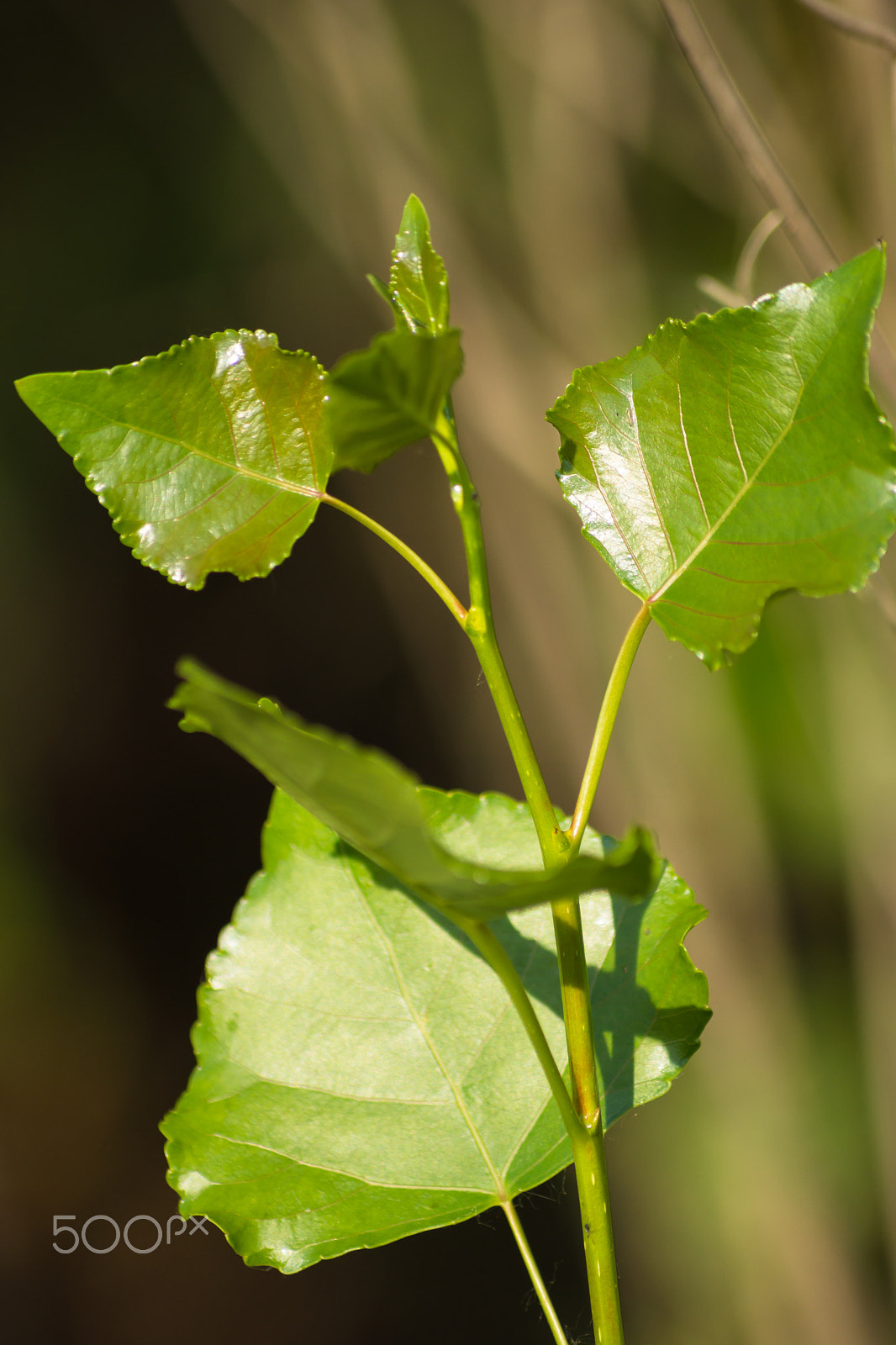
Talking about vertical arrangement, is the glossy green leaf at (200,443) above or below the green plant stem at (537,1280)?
above

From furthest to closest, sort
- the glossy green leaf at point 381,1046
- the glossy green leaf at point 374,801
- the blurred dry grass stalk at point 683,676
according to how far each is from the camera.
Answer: the blurred dry grass stalk at point 683,676 → the glossy green leaf at point 381,1046 → the glossy green leaf at point 374,801

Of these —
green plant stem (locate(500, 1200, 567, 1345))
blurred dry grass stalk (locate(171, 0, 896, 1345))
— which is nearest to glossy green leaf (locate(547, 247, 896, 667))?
green plant stem (locate(500, 1200, 567, 1345))

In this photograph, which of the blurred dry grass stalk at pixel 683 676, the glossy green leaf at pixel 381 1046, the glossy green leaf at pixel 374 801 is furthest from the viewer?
the blurred dry grass stalk at pixel 683 676

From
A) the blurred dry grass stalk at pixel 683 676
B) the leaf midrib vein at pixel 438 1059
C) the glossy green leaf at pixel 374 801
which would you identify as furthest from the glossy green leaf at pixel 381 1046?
the blurred dry grass stalk at pixel 683 676

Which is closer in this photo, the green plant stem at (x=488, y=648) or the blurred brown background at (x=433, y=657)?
the green plant stem at (x=488, y=648)

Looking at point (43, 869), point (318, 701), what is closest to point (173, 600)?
point (318, 701)

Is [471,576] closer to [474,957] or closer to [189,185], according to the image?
[474,957]

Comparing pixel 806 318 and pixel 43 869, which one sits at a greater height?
pixel 806 318

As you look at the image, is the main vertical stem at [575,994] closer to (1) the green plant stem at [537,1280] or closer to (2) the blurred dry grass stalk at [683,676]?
(1) the green plant stem at [537,1280]
